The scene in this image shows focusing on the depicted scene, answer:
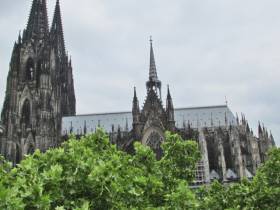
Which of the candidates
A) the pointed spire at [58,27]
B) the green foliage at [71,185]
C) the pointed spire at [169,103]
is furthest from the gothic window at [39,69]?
the green foliage at [71,185]

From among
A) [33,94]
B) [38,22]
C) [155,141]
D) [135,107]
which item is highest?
[38,22]

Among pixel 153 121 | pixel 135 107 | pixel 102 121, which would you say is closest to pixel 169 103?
pixel 153 121

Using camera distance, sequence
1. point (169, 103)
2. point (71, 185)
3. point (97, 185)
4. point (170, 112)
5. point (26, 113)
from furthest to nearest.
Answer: point (26, 113), point (169, 103), point (170, 112), point (71, 185), point (97, 185)

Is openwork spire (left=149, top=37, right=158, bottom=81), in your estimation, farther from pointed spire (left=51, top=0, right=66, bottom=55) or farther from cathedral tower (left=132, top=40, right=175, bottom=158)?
pointed spire (left=51, top=0, right=66, bottom=55)

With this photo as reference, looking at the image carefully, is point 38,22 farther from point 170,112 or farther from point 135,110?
point 170,112

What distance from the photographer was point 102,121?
47469 mm

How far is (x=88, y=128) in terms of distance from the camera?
46281 mm

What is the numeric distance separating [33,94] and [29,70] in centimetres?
397

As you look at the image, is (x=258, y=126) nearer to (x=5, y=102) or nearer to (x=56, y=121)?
(x=56, y=121)

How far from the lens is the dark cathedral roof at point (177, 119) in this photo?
4391cm

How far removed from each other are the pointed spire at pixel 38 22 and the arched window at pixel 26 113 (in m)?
8.82

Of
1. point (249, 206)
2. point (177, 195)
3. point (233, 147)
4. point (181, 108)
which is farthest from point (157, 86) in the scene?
point (177, 195)

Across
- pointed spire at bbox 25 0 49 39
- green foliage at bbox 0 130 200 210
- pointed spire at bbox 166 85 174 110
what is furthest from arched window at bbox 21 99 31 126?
green foliage at bbox 0 130 200 210

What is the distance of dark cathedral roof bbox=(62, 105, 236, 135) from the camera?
43.9 m
